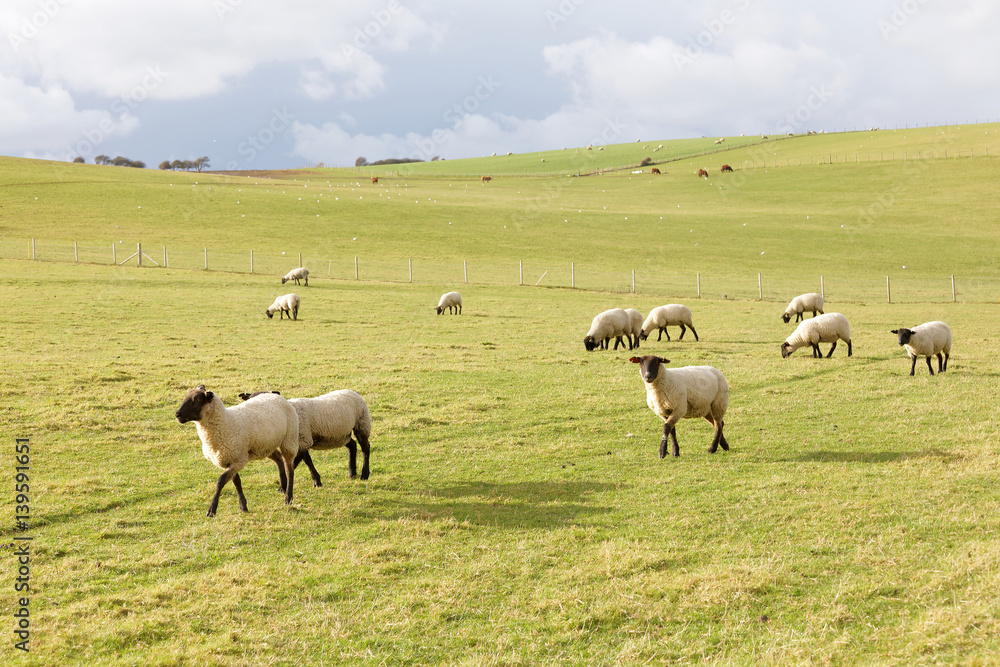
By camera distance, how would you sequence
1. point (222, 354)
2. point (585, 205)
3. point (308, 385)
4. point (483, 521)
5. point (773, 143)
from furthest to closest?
point (773, 143)
point (585, 205)
point (222, 354)
point (308, 385)
point (483, 521)

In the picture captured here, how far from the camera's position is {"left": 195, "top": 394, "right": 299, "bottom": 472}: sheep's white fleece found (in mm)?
9391

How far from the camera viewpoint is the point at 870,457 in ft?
38.0

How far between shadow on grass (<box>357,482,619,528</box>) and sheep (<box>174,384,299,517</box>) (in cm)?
148

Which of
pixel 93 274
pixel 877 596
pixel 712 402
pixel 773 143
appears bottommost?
pixel 877 596

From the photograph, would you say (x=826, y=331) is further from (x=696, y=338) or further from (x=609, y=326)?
(x=609, y=326)

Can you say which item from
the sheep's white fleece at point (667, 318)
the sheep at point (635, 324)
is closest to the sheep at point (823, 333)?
the sheep's white fleece at point (667, 318)

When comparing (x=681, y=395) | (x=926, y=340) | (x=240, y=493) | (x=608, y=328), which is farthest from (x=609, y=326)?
(x=240, y=493)

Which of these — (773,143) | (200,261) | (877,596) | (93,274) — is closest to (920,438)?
(877,596)

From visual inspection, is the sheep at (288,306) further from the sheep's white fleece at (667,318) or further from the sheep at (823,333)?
the sheep at (823,333)

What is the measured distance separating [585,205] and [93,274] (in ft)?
187

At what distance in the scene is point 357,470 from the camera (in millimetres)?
11391

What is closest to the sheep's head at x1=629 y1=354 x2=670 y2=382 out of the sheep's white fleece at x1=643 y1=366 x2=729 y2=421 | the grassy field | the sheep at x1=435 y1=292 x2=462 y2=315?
the sheep's white fleece at x1=643 y1=366 x2=729 y2=421

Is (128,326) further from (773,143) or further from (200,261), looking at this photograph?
(773,143)

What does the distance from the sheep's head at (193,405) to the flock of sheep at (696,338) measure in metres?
6.05
